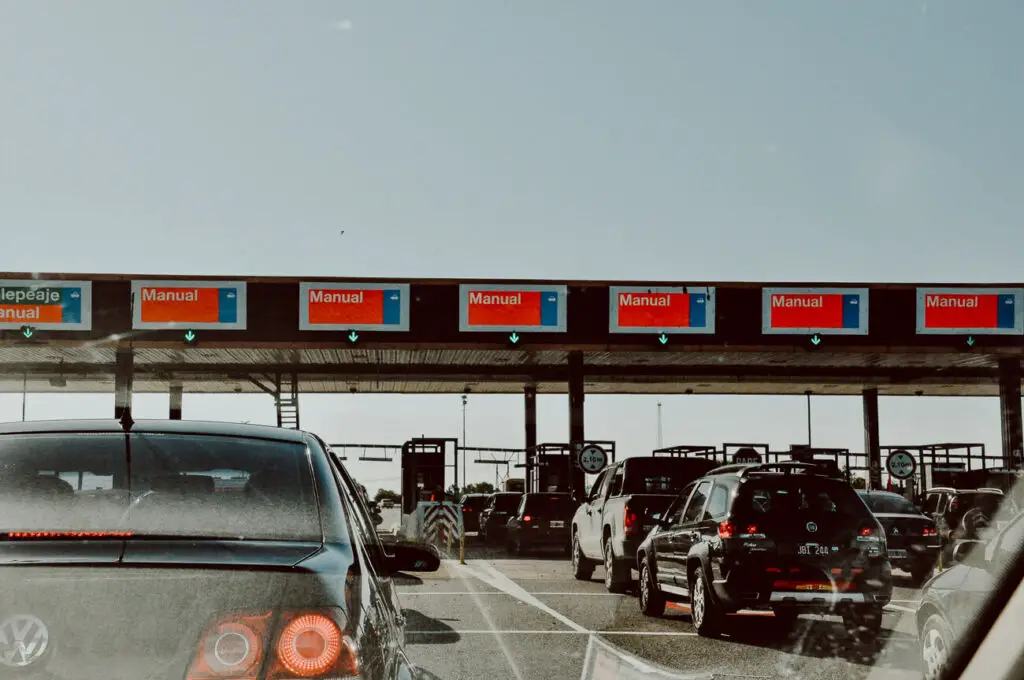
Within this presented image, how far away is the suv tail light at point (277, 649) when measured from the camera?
342 cm

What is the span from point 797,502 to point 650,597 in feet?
9.06

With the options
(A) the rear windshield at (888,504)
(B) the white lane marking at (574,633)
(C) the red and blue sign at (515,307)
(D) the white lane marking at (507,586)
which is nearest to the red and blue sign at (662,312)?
(C) the red and blue sign at (515,307)

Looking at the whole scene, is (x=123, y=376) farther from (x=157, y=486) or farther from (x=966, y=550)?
(x=157, y=486)

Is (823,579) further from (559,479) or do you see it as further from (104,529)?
(559,479)

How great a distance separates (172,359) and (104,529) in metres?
37.2

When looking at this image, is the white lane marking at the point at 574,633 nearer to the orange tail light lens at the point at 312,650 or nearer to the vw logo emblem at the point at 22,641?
the orange tail light lens at the point at 312,650

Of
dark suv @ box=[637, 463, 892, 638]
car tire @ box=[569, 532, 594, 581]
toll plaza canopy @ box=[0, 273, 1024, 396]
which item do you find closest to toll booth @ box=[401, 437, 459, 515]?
toll plaza canopy @ box=[0, 273, 1024, 396]

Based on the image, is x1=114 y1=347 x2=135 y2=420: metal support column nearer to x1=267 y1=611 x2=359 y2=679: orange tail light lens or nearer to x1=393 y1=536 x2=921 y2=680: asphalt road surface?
x1=393 y1=536 x2=921 y2=680: asphalt road surface

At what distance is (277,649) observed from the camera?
3.51 meters

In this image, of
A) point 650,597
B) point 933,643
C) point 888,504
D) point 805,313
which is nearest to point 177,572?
point 933,643

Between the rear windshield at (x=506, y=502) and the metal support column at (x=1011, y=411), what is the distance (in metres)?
13.9

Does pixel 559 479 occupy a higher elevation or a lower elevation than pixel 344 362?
lower

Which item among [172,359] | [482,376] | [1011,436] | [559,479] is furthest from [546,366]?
[1011,436]

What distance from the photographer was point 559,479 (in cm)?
3731
